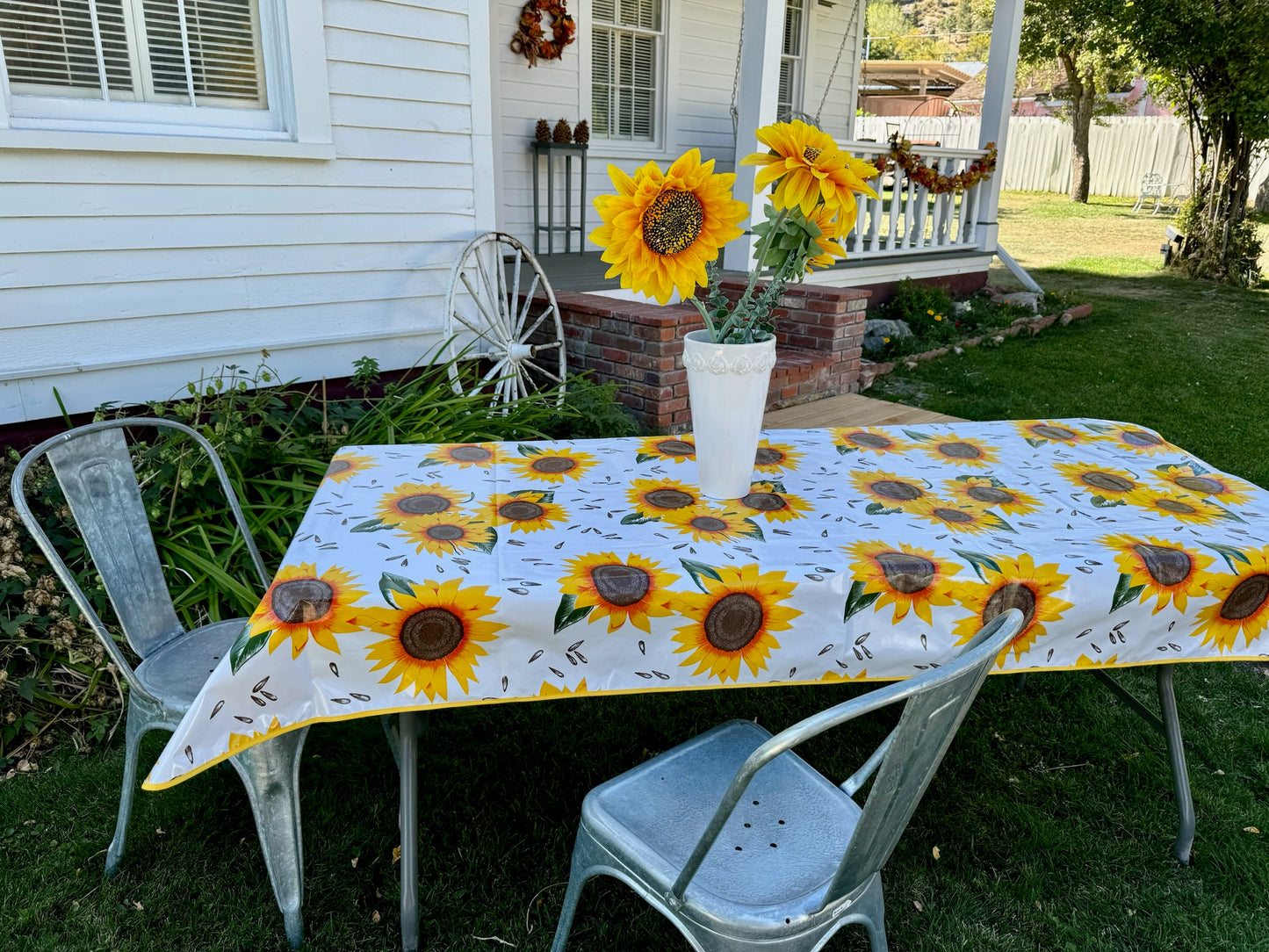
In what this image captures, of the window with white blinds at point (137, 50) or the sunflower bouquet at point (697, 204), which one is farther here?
the window with white blinds at point (137, 50)

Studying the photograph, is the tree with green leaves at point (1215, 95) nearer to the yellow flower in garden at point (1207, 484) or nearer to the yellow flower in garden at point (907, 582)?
the yellow flower in garden at point (1207, 484)

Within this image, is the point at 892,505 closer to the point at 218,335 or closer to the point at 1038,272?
the point at 218,335

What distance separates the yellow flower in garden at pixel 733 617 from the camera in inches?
57.5

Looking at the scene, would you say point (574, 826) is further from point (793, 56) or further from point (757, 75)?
point (793, 56)

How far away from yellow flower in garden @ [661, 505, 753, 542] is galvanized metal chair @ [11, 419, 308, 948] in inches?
30.5

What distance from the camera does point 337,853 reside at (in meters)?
1.98

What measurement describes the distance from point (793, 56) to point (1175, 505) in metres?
7.36

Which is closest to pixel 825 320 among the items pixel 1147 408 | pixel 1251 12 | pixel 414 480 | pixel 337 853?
pixel 1147 408

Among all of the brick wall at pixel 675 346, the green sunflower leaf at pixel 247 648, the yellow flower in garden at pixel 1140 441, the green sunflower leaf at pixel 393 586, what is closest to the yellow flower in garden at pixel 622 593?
the green sunflower leaf at pixel 393 586

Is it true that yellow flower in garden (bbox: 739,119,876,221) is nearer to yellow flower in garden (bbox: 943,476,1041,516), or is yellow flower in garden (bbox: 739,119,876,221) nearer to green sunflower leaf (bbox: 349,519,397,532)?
yellow flower in garden (bbox: 943,476,1041,516)

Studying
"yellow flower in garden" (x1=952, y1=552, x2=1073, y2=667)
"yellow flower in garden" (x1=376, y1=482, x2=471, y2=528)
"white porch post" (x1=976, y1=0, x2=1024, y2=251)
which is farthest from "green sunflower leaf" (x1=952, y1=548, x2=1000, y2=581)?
"white porch post" (x1=976, y1=0, x2=1024, y2=251)

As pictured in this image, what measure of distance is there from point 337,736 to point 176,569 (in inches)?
28.7

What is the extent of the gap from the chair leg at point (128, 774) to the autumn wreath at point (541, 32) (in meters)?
5.31

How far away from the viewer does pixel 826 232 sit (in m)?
1.59
